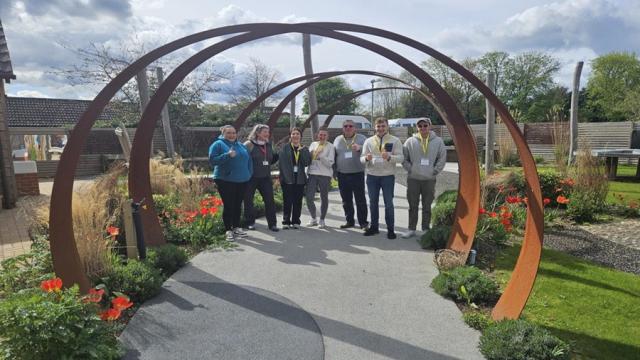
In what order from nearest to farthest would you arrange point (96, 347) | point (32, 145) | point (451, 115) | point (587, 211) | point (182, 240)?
point (96, 347), point (451, 115), point (182, 240), point (587, 211), point (32, 145)

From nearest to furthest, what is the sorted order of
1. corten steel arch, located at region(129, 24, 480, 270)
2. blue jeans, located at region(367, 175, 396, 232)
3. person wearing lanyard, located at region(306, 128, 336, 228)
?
corten steel arch, located at region(129, 24, 480, 270), blue jeans, located at region(367, 175, 396, 232), person wearing lanyard, located at region(306, 128, 336, 228)

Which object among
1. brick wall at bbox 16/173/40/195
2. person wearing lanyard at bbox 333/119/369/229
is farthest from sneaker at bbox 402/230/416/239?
brick wall at bbox 16/173/40/195

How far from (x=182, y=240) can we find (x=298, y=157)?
211 cm

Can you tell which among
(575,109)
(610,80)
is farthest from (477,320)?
(610,80)

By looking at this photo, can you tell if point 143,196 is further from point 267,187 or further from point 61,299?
point 61,299

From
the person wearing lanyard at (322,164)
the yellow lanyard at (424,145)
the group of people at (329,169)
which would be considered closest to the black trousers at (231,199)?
the group of people at (329,169)

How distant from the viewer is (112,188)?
584 centimetres

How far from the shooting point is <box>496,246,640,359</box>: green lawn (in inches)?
123

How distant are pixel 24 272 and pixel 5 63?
7832mm

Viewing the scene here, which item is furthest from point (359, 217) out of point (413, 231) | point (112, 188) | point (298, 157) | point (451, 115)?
point (112, 188)

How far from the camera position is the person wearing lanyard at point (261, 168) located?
20.1 ft

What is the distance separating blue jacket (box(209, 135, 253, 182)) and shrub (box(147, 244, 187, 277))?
52.8 inches

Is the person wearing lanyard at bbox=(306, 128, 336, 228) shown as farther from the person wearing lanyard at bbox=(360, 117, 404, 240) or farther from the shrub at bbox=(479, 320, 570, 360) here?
the shrub at bbox=(479, 320, 570, 360)

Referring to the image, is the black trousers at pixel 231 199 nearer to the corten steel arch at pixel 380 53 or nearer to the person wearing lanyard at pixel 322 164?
the corten steel arch at pixel 380 53
